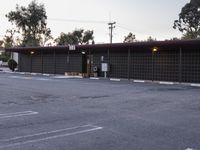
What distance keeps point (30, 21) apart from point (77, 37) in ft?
42.9

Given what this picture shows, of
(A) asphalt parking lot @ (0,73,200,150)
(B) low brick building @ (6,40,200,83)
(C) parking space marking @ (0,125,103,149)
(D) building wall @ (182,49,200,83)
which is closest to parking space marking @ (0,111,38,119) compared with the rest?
(A) asphalt parking lot @ (0,73,200,150)

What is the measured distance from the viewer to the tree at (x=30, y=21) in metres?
66.8

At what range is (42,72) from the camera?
3875 centimetres

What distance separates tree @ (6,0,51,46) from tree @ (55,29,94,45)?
755cm

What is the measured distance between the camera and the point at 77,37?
7700 centimetres

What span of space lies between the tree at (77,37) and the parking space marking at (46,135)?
225 ft

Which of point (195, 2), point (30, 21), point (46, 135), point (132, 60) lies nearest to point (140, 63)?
point (132, 60)

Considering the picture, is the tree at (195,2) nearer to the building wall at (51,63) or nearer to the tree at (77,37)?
the tree at (77,37)

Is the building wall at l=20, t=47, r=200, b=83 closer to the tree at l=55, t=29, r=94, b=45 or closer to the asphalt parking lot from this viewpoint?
the asphalt parking lot

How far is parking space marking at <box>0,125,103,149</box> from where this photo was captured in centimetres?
681

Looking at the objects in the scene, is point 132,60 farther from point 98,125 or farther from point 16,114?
point 98,125

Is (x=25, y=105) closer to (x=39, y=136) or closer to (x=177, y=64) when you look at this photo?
(x=39, y=136)

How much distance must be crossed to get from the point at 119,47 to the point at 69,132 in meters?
21.6

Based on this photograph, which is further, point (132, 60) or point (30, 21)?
point (30, 21)
